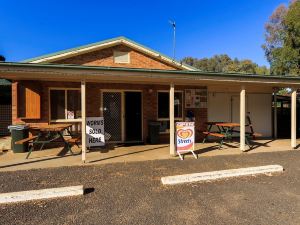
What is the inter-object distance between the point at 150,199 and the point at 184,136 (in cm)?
312

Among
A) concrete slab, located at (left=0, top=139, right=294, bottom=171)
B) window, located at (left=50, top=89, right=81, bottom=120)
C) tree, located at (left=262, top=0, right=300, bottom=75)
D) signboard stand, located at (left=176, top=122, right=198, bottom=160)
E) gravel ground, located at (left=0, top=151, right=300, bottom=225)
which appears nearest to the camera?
gravel ground, located at (left=0, top=151, right=300, bottom=225)

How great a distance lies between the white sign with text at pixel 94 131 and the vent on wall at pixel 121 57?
406 centimetres

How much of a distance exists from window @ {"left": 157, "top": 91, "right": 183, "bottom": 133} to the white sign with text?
3.24m

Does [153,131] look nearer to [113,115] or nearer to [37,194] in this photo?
[113,115]

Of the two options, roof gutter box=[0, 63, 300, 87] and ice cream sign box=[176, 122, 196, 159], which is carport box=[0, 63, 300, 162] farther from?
ice cream sign box=[176, 122, 196, 159]

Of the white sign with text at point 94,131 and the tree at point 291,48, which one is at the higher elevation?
the tree at point 291,48

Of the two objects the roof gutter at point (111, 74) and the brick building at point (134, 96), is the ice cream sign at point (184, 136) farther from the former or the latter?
the roof gutter at point (111, 74)

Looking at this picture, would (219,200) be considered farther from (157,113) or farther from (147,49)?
(147,49)

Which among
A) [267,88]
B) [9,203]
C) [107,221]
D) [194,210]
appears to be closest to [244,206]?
[194,210]

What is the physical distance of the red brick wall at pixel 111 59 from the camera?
9.59 metres

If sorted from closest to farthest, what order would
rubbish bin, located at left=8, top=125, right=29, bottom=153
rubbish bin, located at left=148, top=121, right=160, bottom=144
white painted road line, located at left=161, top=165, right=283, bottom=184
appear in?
white painted road line, located at left=161, top=165, right=283, bottom=184 → rubbish bin, located at left=8, top=125, right=29, bottom=153 → rubbish bin, located at left=148, top=121, right=160, bottom=144

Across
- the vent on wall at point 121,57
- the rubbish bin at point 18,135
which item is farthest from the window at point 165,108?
the rubbish bin at point 18,135

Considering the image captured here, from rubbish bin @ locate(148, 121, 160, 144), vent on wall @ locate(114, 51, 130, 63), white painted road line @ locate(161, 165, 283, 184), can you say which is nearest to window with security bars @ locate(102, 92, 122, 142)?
rubbish bin @ locate(148, 121, 160, 144)

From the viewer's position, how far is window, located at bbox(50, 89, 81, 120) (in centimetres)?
855
